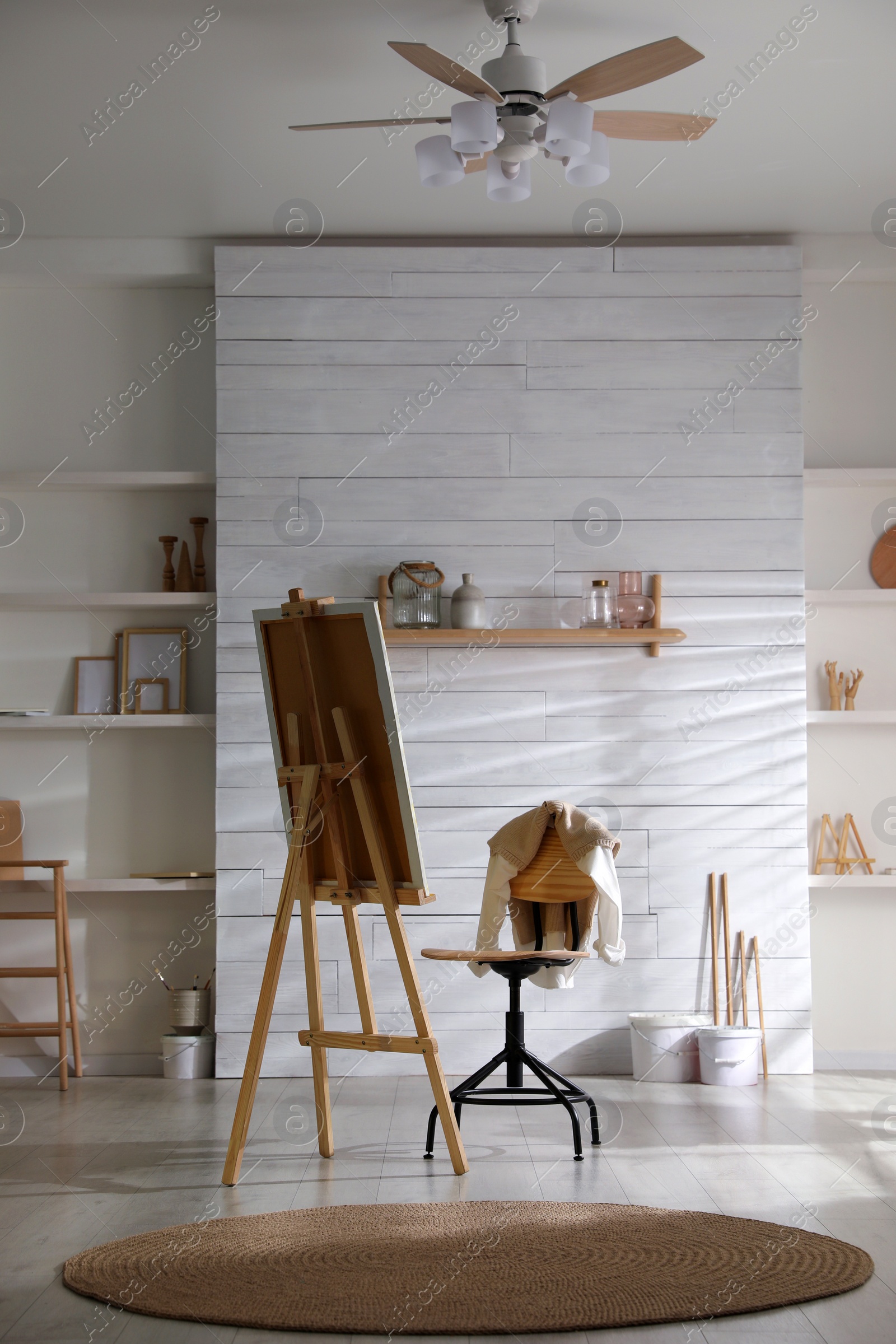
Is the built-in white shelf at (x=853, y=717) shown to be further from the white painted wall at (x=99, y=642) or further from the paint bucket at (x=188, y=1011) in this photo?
the paint bucket at (x=188, y=1011)

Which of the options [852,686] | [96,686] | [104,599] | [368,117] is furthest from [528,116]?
[96,686]

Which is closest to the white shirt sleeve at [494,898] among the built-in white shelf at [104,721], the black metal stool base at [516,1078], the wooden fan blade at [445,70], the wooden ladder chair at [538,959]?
the wooden ladder chair at [538,959]

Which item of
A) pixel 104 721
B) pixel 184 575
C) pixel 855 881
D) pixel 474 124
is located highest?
pixel 474 124

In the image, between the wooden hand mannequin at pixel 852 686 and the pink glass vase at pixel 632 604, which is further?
the wooden hand mannequin at pixel 852 686

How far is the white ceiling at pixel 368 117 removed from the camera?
Result: 12.2 feet

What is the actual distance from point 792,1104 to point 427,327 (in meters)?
3.37

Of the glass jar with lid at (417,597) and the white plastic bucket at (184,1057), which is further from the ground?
the glass jar with lid at (417,597)

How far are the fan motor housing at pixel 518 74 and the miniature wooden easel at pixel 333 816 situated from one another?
1531mm

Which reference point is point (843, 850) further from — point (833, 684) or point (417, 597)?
point (417, 597)

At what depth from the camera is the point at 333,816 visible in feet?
10.6

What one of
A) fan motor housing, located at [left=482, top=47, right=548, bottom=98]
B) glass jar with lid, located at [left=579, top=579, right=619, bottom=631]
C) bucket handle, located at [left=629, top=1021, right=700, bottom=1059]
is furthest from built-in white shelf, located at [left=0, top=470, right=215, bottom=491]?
bucket handle, located at [left=629, top=1021, right=700, bottom=1059]

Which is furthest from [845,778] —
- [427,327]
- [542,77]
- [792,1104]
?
[542,77]

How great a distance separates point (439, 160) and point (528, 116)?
0.28 meters

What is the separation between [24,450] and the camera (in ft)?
17.5
